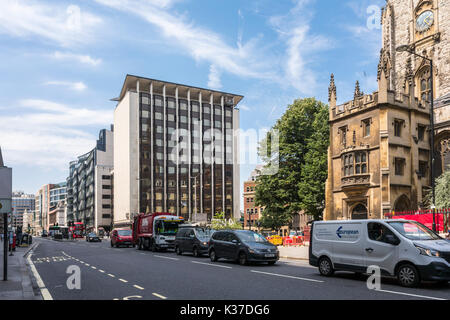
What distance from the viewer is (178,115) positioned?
107125mm

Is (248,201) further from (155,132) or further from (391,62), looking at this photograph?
(391,62)

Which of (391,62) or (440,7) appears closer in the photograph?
(440,7)

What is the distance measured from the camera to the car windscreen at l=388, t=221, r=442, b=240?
13024mm

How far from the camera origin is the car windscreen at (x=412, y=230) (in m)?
13.0

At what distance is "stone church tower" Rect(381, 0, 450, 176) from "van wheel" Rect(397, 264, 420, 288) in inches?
1059

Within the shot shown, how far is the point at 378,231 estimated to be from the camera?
13.6 metres

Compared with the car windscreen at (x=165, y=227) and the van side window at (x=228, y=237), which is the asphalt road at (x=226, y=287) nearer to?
the van side window at (x=228, y=237)

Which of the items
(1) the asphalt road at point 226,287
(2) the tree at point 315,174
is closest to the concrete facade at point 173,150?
(2) the tree at point 315,174

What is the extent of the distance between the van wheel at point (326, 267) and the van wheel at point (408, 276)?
9.30ft

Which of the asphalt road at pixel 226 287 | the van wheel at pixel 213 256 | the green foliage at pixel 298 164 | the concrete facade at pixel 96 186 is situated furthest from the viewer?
the concrete facade at pixel 96 186

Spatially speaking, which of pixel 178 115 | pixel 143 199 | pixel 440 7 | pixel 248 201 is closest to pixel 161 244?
pixel 440 7

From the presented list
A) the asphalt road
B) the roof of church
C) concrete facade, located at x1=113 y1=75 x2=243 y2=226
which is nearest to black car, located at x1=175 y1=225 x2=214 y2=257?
the asphalt road

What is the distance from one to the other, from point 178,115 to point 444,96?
2941 inches

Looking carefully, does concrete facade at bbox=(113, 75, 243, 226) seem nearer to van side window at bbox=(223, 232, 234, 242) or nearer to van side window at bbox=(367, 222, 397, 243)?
van side window at bbox=(223, 232, 234, 242)
